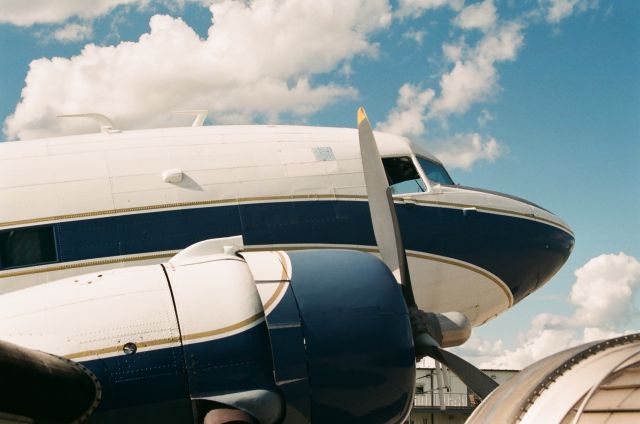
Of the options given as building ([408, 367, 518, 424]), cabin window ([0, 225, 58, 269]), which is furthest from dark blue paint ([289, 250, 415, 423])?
building ([408, 367, 518, 424])

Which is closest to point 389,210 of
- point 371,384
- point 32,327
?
point 371,384

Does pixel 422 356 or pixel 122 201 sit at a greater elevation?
pixel 122 201

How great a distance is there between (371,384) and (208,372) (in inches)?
69.1

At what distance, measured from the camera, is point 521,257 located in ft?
54.1

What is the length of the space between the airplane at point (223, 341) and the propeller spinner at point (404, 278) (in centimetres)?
54

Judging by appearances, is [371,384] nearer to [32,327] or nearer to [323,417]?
[323,417]

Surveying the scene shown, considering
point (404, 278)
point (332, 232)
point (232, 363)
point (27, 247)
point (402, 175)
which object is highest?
point (402, 175)

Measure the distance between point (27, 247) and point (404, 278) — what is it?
6.85 m

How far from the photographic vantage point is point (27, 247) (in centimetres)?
1361

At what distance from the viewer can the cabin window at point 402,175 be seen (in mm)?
16156

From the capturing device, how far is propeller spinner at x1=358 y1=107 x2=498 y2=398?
380 inches

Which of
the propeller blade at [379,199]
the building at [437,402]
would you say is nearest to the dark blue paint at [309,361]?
the propeller blade at [379,199]

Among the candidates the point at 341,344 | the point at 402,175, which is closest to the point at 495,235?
the point at 402,175

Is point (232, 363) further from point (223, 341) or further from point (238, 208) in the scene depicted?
point (238, 208)
